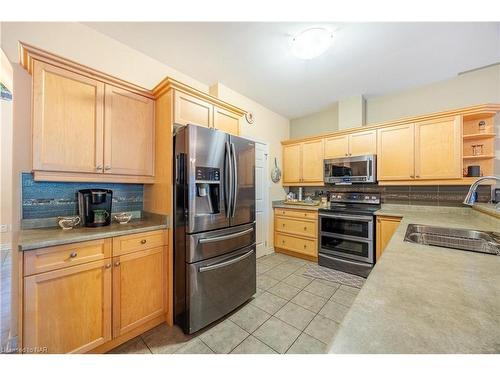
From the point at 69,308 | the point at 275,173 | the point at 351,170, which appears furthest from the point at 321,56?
the point at 69,308

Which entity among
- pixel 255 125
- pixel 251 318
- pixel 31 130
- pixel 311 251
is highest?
pixel 255 125

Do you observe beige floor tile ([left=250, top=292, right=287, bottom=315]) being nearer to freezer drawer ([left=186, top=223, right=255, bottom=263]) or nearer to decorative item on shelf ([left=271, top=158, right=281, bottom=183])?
freezer drawer ([left=186, top=223, right=255, bottom=263])

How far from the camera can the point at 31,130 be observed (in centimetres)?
138

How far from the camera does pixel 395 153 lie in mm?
2693

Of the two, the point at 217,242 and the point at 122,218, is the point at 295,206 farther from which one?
the point at 122,218

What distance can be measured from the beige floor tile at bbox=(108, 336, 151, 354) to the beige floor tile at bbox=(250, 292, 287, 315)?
40.3 inches

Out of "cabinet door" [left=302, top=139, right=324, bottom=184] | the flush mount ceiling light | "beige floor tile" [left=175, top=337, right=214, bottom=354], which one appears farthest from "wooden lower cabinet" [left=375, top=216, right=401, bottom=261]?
"beige floor tile" [left=175, top=337, right=214, bottom=354]

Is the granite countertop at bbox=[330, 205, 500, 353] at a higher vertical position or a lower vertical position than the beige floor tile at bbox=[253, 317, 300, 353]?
higher

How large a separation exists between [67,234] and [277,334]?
178cm

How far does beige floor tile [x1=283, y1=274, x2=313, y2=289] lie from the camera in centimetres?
241
